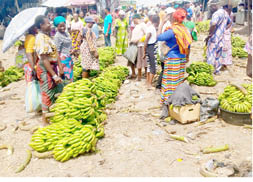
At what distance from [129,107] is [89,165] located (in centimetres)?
248

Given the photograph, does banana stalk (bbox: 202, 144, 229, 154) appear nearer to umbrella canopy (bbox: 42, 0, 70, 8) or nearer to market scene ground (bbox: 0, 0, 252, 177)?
market scene ground (bbox: 0, 0, 252, 177)

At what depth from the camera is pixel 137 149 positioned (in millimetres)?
3783

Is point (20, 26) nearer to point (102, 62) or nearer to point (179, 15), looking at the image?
point (179, 15)

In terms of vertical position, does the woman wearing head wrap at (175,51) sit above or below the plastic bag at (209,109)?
above

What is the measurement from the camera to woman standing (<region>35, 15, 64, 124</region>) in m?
4.18

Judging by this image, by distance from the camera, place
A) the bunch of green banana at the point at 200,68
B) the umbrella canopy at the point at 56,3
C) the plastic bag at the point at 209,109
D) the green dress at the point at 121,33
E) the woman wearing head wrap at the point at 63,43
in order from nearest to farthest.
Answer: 1. the plastic bag at the point at 209,109
2. the woman wearing head wrap at the point at 63,43
3. the bunch of green banana at the point at 200,68
4. the green dress at the point at 121,33
5. the umbrella canopy at the point at 56,3

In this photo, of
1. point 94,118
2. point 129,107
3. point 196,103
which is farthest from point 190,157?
point 129,107

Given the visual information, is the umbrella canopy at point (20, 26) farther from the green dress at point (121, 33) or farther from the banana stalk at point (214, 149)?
the green dress at point (121, 33)

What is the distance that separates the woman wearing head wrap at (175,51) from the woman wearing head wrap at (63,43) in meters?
2.07

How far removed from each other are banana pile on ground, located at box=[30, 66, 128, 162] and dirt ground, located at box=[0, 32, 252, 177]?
19 cm

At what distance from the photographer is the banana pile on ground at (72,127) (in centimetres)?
353

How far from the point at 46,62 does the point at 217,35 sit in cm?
522

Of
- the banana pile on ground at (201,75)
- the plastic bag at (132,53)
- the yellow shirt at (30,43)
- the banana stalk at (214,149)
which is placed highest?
the yellow shirt at (30,43)

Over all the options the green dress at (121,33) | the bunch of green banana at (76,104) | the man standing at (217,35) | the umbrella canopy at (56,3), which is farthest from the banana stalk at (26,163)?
the umbrella canopy at (56,3)
